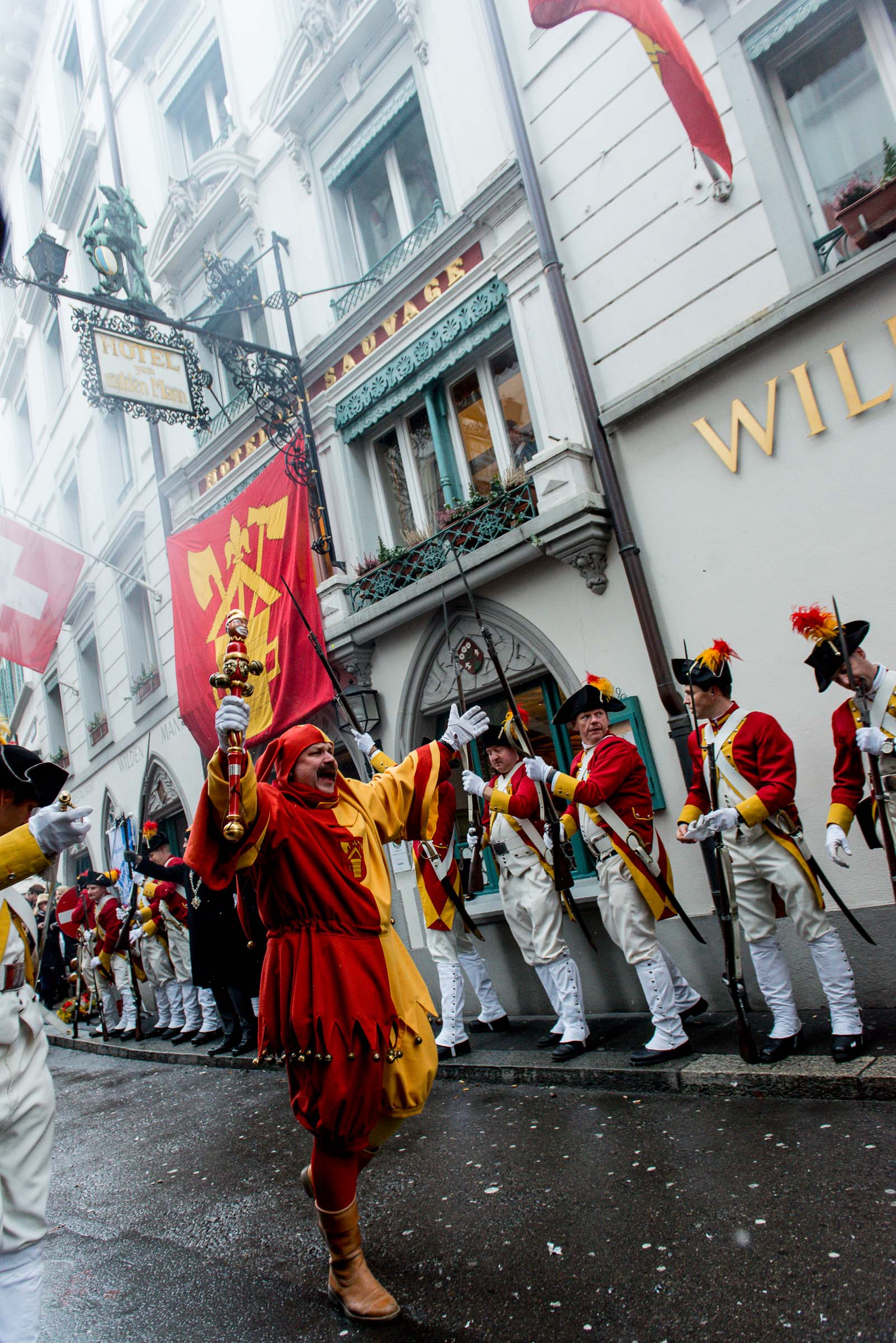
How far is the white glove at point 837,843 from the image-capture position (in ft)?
14.1

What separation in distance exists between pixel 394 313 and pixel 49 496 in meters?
13.4

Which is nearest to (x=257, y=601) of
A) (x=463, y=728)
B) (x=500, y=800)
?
(x=500, y=800)

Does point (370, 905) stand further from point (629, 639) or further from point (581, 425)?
point (581, 425)

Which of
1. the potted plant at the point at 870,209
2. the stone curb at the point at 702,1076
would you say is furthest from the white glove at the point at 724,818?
the potted plant at the point at 870,209

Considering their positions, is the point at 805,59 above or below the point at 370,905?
above

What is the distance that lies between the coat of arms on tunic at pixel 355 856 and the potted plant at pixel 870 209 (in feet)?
15.9

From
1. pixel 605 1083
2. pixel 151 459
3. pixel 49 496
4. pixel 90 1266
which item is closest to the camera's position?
pixel 90 1266

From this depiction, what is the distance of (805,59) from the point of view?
612 cm

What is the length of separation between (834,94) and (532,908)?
5.84 metres

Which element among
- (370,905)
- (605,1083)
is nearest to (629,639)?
(605,1083)

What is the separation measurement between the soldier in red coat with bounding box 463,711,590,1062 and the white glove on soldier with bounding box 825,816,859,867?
1.90m

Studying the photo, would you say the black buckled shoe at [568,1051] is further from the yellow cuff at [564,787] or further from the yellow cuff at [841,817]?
the yellow cuff at [841,817]

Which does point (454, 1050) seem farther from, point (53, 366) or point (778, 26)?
point (53, 366)

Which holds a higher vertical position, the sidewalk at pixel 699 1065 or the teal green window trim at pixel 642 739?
the teal green window trim at pixel 642 739
